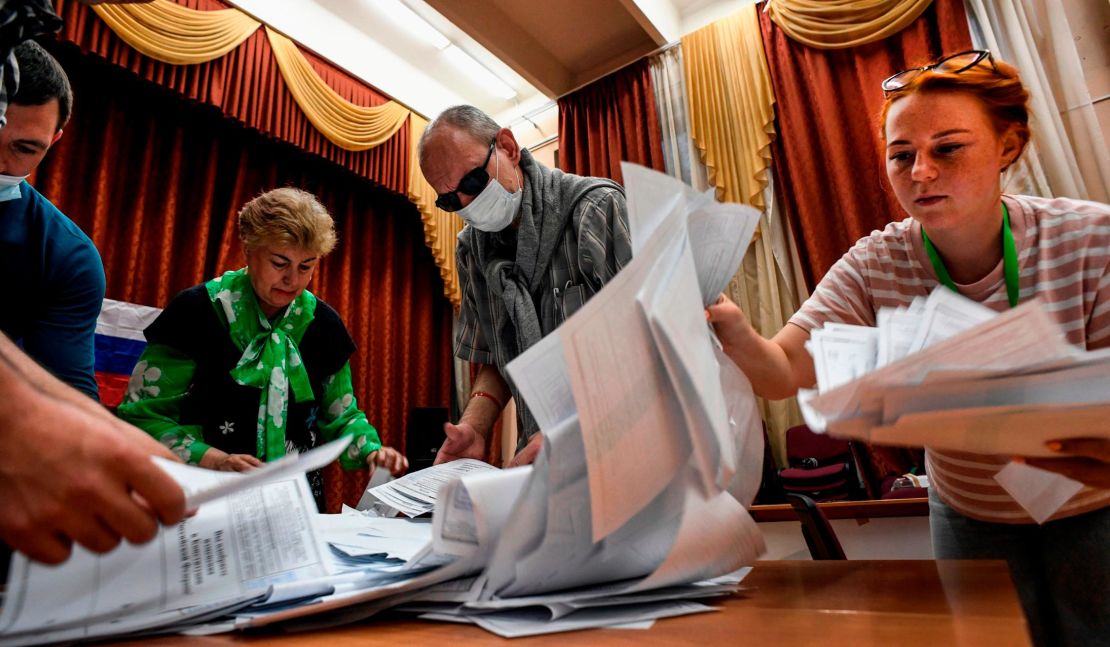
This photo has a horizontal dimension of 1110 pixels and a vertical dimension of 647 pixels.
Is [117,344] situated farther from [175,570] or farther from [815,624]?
[815,624]

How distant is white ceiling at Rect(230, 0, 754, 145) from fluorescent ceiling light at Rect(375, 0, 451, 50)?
0.03 m

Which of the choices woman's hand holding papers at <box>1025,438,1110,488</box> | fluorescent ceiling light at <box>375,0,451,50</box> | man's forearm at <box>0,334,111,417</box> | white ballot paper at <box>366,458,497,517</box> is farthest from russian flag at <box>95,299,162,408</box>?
woman's hand holding papers at <box>1025,438,1110,488</box>

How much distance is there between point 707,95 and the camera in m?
3.21

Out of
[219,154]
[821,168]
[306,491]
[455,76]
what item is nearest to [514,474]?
[306,491]

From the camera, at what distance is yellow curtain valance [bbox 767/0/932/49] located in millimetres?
2738

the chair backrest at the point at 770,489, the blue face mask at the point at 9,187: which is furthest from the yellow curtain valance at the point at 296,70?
the chair backrest at the point at 770,489

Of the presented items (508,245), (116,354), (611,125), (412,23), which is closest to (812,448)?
(508,245)

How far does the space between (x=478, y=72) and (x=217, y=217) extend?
1937 millimetres

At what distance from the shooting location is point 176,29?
114 inches

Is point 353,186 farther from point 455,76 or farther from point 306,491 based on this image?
point 306,491

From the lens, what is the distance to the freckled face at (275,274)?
152cm

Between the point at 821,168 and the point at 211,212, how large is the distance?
325cm

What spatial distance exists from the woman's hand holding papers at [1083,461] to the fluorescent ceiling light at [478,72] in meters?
4.03

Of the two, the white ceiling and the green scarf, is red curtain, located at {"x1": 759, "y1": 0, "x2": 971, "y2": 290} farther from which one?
the green scarf
